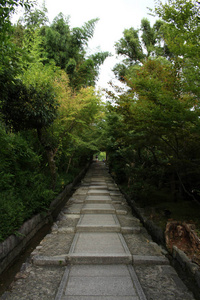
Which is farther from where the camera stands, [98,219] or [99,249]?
[98,219]

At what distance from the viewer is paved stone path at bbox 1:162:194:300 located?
230 centimetres

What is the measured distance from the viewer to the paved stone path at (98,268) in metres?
2.30

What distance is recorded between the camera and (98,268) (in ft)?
9.39

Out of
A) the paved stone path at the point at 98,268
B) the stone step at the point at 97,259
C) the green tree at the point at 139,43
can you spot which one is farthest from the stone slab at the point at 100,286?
the green tree at the point at 139,43

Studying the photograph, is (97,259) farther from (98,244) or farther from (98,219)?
(98,219)

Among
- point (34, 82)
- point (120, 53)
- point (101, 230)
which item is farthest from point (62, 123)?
point (120, 53)

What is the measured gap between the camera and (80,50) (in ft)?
41.8

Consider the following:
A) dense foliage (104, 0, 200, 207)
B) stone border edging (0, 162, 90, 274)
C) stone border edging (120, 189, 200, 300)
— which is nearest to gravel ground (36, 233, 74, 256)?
stone border edging (0, 162, 90, 274)

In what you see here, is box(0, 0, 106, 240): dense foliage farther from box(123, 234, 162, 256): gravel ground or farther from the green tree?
the green tree

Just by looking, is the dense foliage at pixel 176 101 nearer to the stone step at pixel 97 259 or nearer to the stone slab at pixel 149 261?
the stone slab at pixel 149 261

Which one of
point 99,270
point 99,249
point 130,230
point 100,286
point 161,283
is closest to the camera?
point 100,286

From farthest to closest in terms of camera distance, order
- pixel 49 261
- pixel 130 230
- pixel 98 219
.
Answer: pixel 98 219 → pixel 130 230 → pixel 49 261

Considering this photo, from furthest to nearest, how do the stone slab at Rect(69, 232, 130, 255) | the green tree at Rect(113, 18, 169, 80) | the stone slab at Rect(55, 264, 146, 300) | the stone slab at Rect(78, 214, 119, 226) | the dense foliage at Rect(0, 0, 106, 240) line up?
the green tree at Rect(113, 18, 169, 80)
the stone slab at Rect(78, 214, 119, 226)
the stone slab at Rect(69, 232, 130, 255)
the dense foliage at Rect(0, 0, 106, 240)
the stone slab at Rect(55, 264, 146, 300)

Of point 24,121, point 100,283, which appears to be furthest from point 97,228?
point 24,121
